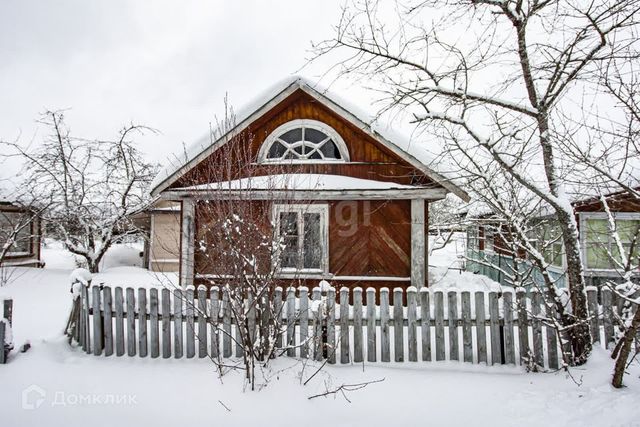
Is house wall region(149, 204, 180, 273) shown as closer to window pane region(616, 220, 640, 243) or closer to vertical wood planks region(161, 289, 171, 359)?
vertical wood planks region(161, 289, 171, 359)

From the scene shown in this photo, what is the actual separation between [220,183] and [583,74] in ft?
13.6

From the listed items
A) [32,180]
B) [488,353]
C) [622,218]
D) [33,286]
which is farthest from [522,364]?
[32,180]

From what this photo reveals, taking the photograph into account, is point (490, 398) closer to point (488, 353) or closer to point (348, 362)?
point (488, 353)

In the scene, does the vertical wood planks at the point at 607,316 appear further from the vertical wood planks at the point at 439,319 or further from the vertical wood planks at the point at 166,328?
the vertical wood planks at the point at 166,328

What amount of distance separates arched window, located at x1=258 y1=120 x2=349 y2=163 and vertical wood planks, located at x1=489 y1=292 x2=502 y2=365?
490cm

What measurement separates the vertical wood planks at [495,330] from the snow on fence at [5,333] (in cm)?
610

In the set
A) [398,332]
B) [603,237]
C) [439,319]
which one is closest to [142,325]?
[398,332]

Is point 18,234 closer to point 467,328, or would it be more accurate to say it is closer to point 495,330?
point 467,328

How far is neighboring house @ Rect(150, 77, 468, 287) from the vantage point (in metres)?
7.81

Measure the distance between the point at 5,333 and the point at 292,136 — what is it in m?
6.34

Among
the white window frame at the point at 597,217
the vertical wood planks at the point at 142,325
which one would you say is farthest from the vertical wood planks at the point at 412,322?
the white window frame at the point at 597,217

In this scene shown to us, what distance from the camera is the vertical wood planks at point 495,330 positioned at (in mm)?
4570

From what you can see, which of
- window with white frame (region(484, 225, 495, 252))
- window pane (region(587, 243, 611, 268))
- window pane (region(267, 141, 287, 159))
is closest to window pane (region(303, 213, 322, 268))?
window pane (region(267, 141, 287, 159))

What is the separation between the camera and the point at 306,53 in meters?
4.29
